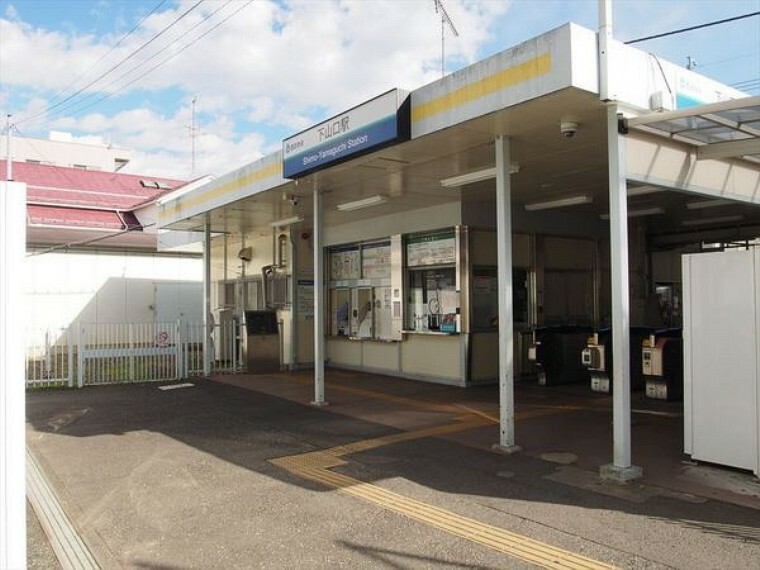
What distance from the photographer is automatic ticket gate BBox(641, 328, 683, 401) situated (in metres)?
10.3

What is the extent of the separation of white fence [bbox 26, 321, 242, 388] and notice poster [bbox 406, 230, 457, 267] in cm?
532

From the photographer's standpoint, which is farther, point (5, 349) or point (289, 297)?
point (289, 297)

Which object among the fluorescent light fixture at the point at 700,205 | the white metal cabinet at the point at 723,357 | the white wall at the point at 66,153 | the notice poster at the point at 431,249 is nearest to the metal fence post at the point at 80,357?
the notice poster at the point at 431,249

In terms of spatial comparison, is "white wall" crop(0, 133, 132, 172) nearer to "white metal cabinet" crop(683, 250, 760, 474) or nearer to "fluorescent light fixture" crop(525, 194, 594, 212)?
"fluorescent light fixture" crop(525, 194, 594, 212)

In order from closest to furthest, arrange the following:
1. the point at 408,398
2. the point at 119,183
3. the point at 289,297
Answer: the point at 408,398, the point at 289,297, the point at 119,183

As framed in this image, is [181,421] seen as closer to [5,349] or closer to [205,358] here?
[205,358]

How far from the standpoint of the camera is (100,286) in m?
22.2

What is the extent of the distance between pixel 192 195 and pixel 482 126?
8414mm

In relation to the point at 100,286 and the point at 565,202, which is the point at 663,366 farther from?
the point at 100,286

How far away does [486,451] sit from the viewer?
281 inches

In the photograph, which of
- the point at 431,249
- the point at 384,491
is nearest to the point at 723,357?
the point at 384,491

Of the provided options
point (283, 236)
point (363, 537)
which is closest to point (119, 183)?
point (283, 236)

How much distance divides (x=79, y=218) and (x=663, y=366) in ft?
77.2

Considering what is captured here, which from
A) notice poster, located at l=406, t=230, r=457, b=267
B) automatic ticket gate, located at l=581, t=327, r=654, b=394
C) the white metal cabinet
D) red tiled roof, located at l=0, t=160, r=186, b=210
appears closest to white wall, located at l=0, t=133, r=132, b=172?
red tiled roof, located at l=0, t=160, r=186, b=210
